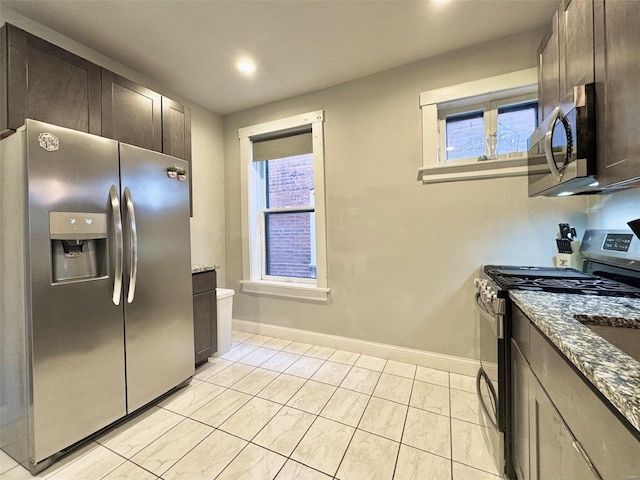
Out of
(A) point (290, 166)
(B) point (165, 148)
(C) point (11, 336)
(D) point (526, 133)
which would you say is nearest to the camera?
(C) point (11, 336)

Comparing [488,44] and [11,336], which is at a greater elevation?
[488,44]

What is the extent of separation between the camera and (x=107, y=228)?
5.01 ft

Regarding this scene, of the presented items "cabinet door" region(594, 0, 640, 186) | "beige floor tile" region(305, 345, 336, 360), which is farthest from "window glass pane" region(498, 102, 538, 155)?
"beige floor tile" region(305, 345, 336, 360)

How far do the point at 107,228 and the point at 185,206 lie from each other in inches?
22.1

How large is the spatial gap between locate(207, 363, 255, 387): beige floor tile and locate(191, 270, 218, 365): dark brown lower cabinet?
0.76 ft

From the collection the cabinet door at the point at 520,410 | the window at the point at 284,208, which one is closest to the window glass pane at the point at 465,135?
the window at the point at 284,208

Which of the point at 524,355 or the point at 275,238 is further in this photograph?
the point at 275,238

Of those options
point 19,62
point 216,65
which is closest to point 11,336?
point 19,62

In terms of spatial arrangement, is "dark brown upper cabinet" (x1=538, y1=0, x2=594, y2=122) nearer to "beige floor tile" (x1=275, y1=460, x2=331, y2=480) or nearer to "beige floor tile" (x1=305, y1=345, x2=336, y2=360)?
"beige floor tile" (x1=275, y1=460, x2=331, y2=480)

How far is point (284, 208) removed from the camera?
3088 millimetres

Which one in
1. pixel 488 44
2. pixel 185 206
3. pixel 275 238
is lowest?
pixel 275 238

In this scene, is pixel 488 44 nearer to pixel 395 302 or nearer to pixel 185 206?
pixel 395 302

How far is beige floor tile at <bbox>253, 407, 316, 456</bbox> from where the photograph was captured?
1.49 meters

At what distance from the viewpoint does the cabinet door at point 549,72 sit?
1.40 meters
